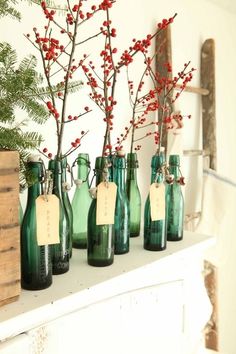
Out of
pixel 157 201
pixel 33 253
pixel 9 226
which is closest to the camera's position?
pixel 9 226

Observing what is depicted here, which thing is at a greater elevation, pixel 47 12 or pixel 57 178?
pixel 47 12

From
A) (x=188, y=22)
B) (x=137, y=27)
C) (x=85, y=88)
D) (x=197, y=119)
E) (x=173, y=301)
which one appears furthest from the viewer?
(x=197, y=119)

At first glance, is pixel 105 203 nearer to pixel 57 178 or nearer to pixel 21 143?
pixel 57 178

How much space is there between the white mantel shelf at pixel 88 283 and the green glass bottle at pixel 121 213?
0.03 metres

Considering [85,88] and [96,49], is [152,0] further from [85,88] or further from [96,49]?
[85,88]

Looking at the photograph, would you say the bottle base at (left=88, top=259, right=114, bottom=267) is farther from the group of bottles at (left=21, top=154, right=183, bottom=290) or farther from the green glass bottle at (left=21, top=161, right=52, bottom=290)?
the green glass bottle at (left=21, top=161, right=52, bottom=290)

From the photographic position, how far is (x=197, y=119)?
6.16ft

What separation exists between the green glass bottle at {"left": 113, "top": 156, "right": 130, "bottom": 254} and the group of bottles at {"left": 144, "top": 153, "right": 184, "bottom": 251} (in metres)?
0.07

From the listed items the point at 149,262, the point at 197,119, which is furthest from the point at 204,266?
the point at 149,262

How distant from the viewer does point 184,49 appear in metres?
1.73

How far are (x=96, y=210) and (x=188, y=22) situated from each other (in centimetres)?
127

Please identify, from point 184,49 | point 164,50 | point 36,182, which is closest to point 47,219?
point 36,182

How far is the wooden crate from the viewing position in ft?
2.04

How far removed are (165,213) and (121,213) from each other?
12 cm
